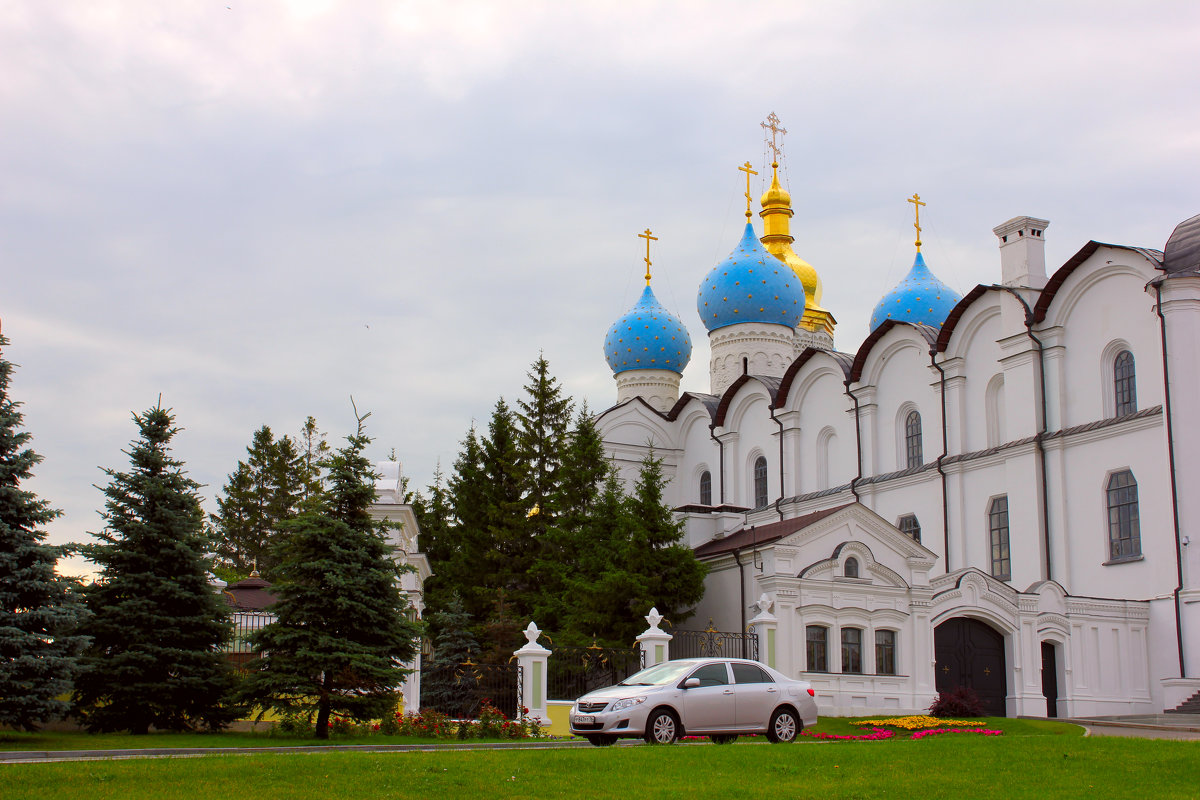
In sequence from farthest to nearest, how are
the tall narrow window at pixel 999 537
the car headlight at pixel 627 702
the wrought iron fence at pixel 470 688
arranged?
1. the tall narrow window at pixel 999 537
2. the wrought iron fence at pixel 470 688
3. the car headlight at pixel 627 702

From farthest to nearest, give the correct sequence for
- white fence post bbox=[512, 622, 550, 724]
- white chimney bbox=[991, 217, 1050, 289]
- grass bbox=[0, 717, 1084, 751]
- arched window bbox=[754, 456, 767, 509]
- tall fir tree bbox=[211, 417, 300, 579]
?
tall fir tree bbox=[211, 417, 300, 579] < arched window bbox=[754, 456, 767, 509] < white chimney bbox=[991, 217, 1050, 289] < white fence post bbox=[512, 622, 550, 724] < grass bbox=[0, 717, 1084, 751]

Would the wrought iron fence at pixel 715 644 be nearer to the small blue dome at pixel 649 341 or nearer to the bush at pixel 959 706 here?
the bush at pixel 959 706

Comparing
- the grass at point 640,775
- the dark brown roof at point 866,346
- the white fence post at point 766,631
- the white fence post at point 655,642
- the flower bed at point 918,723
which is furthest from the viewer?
the dark brown roof at point 866,346

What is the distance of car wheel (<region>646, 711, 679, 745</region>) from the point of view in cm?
1415

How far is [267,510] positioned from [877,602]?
3487 centimetres

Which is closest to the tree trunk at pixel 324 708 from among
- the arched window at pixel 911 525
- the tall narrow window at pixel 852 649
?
the tall narrow window at pixel 852 649

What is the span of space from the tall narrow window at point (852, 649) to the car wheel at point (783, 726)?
913 centimetres

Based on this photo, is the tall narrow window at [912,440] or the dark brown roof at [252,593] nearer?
the dark brown roof at [252,593]

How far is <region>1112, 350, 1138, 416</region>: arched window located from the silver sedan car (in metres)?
15.2

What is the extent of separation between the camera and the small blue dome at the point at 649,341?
46500 millimetres

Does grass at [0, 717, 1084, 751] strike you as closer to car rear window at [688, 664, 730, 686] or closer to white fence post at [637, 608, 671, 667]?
car rear window at [688, 664, 730, 686]

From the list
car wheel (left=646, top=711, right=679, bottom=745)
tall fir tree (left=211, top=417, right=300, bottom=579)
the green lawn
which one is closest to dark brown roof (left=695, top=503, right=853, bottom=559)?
car wheel (left=646, top=711, right=679, bottom=745)

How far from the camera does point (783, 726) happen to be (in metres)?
15.1

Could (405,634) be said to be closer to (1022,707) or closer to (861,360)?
(1022,707)
